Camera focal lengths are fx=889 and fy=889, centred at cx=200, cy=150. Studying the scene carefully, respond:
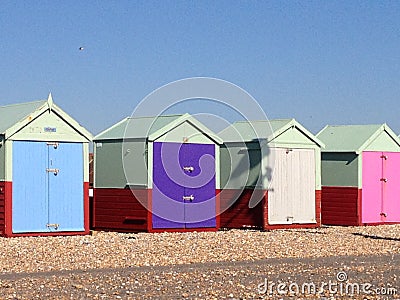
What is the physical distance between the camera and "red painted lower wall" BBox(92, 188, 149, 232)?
2469cm

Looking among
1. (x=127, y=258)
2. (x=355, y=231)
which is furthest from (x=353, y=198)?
(x=127, y=258)

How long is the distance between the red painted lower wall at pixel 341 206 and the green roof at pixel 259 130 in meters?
2.48

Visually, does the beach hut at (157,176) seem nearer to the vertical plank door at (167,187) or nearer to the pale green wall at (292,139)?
the vertical plank door at (167,187)

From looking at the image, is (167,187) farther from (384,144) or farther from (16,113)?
(384,144)

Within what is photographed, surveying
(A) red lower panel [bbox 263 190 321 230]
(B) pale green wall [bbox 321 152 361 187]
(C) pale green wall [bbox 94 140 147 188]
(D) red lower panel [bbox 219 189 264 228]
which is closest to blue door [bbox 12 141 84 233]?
(C) pale green wall [bbox 94 140 147 188]

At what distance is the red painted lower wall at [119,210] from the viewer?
24.7 m

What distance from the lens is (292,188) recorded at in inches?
1083

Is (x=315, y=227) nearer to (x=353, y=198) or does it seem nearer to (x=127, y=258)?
(x=353, y=198)

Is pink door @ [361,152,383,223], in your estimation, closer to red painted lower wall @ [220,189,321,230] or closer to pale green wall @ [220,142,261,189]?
red painted lower wall @ [220,189,321,230]

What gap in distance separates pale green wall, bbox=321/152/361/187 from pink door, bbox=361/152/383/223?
343 mm

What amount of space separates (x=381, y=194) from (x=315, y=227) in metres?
3.51

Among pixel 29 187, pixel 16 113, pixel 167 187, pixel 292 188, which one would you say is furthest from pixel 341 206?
pixel 16 113

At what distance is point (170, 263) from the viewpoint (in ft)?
56.7

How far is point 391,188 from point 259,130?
5.95m
